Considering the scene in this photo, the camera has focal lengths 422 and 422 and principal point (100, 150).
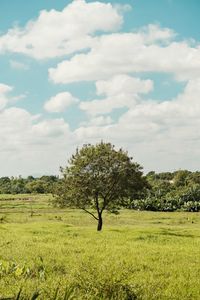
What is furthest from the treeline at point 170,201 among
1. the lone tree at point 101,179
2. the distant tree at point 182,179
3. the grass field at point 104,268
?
the grass field at point 104,268

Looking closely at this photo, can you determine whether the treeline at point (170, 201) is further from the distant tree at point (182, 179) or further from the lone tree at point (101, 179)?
the lone tree at point (101, 179)

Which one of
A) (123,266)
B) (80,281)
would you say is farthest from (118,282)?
(123,266)

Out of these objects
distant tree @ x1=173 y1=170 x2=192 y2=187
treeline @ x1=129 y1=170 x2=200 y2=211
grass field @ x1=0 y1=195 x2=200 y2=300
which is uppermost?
distant tree @ x1=173 y1=170 x2=192 y2=187

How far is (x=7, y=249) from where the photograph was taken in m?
24.6

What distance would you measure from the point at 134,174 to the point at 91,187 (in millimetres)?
4853

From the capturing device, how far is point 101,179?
45.1 meters

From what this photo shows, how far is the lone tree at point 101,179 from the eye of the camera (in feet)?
148

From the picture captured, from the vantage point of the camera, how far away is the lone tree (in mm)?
45062

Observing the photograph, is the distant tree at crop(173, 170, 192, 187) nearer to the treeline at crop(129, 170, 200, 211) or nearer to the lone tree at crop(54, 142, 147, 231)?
the treeline at crop(129, 170, 200, 211)

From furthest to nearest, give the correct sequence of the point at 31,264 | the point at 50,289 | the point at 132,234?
the point at 132,234, the point at 31,264, the point at 50,289

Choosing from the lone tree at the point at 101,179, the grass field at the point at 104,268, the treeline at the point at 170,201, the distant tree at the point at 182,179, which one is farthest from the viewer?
the distant tree at the point at 182,179

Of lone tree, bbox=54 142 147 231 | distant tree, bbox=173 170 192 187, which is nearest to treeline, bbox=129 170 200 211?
distant tree, bbox=173 170 192 187

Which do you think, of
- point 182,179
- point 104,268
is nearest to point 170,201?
point 182,179

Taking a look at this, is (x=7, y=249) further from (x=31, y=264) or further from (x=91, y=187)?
(x=91, y=187)
